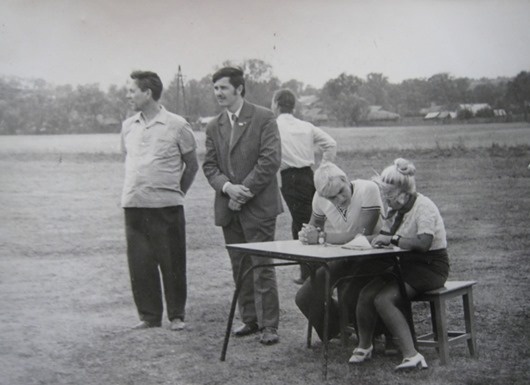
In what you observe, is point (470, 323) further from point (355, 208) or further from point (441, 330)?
point (355, 208)

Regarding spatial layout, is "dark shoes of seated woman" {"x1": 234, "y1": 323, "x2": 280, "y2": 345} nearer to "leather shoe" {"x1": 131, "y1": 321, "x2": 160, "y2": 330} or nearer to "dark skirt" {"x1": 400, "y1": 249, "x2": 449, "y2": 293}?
"leather shoe" {"x1": 131, "y1": 321, "x2": 160, "y2": 330}

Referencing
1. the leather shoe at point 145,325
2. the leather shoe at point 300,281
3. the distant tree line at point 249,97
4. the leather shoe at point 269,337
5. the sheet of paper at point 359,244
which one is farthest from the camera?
the leather shoe at point 300,281

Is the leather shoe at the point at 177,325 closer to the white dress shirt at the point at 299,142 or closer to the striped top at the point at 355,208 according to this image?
the striped top at the point at 355,208

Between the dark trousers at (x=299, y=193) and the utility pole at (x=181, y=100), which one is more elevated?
the utility pole at (x=181, y=100)

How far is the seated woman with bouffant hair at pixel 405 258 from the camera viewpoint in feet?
10.8

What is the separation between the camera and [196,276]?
5.41 m

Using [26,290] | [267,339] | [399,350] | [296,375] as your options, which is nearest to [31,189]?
[26,290]

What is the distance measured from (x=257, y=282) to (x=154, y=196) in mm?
797

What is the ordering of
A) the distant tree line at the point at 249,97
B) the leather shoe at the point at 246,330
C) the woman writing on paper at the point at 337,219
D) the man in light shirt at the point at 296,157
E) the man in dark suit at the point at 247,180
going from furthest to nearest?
the man in light shirt at the point at 296,157 → the distant tree line at the point at 249,97 → the leather shoe at the point at 246,330 → the man in dark suit at the point at 247,180 → the woman writing on paper at the point at 337,219

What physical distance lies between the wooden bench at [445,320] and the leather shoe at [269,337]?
0.79 metres

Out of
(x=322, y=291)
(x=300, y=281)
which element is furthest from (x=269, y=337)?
(x=300, y=281)

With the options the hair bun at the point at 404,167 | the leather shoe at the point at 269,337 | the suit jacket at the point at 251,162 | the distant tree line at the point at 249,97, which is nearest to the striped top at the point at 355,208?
the hair bun at the point at 404,167

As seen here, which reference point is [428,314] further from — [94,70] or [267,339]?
[94,70]

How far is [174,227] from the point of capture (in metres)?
4.21
